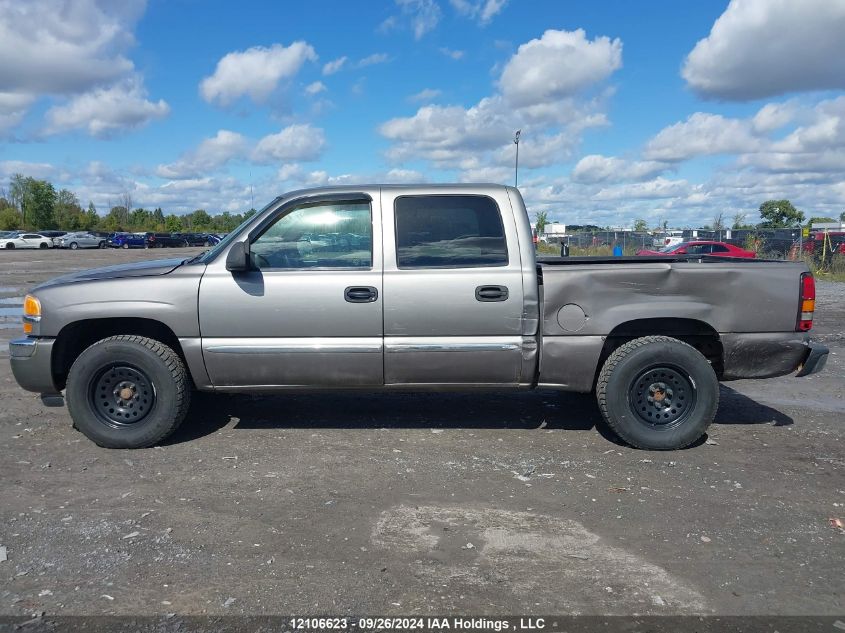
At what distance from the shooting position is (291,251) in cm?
524

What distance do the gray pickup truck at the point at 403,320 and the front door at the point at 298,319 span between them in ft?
0.03

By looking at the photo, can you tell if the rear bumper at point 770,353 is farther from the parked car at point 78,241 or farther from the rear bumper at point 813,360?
the parked car at point 78,241

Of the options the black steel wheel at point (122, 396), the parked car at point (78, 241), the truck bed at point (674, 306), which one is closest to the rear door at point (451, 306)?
the truck bed at point (674, 306)

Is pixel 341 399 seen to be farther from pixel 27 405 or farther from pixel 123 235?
pixel 123 235

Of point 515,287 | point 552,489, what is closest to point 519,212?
point 515,287

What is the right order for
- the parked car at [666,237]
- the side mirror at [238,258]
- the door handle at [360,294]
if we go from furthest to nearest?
the parked car at [666,237] < the door handle at [360,294] < the side mirror at [238,258]

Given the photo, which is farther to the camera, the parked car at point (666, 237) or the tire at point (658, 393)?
the parked car at point (666, 237)

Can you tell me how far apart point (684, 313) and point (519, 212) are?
4.74ft

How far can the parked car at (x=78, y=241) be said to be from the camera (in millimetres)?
58812

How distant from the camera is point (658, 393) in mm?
5262

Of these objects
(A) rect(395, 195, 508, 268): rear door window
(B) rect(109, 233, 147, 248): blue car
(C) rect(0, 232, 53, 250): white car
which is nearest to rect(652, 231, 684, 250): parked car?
(A) rect(395, 195, 508, 268): rear door window

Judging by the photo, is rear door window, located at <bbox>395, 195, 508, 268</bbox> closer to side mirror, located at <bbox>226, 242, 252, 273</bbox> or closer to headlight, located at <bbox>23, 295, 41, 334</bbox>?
side mirror, located at <bbox>226, 242, 252, 273</bbox>

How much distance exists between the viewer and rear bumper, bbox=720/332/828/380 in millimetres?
5164

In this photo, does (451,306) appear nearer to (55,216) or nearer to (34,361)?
(34,361)
